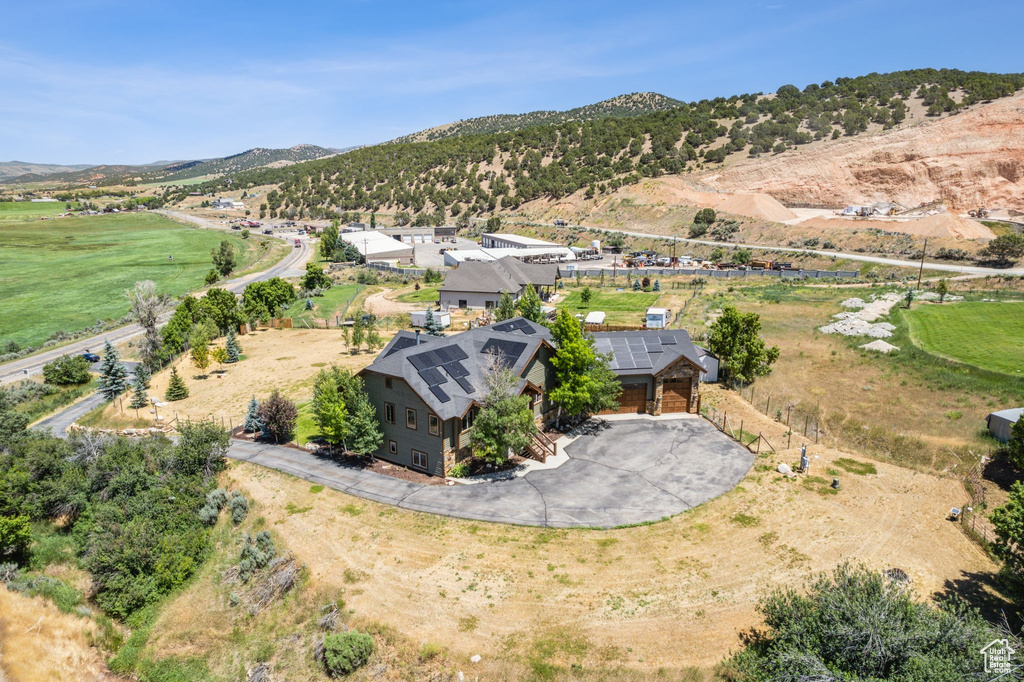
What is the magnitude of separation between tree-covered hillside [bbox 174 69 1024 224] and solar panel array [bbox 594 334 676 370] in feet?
350

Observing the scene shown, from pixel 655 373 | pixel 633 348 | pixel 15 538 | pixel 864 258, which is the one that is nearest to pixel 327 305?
pixel 633 348

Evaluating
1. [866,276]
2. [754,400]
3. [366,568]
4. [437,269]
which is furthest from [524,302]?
[866,276]

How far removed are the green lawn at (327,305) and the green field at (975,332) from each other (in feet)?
200

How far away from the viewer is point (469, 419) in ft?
99.8

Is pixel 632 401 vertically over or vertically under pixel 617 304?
under

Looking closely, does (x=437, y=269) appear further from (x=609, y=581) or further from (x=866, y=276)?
(x=609, y=581)

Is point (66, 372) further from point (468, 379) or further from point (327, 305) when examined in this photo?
point (468, 379)

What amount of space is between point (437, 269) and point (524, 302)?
49.2 meters

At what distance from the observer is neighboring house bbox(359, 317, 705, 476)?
29328 millimetres

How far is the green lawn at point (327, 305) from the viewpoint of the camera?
66906mm

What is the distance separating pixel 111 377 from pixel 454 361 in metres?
28.3

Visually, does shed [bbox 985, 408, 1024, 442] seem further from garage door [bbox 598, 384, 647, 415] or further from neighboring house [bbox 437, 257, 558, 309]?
neighboring house [bbox 437, 257, 558, 309]

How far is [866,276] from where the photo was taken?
78750 mm

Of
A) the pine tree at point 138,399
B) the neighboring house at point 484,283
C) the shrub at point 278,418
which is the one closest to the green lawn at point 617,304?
the neighboring house at point 484,283
